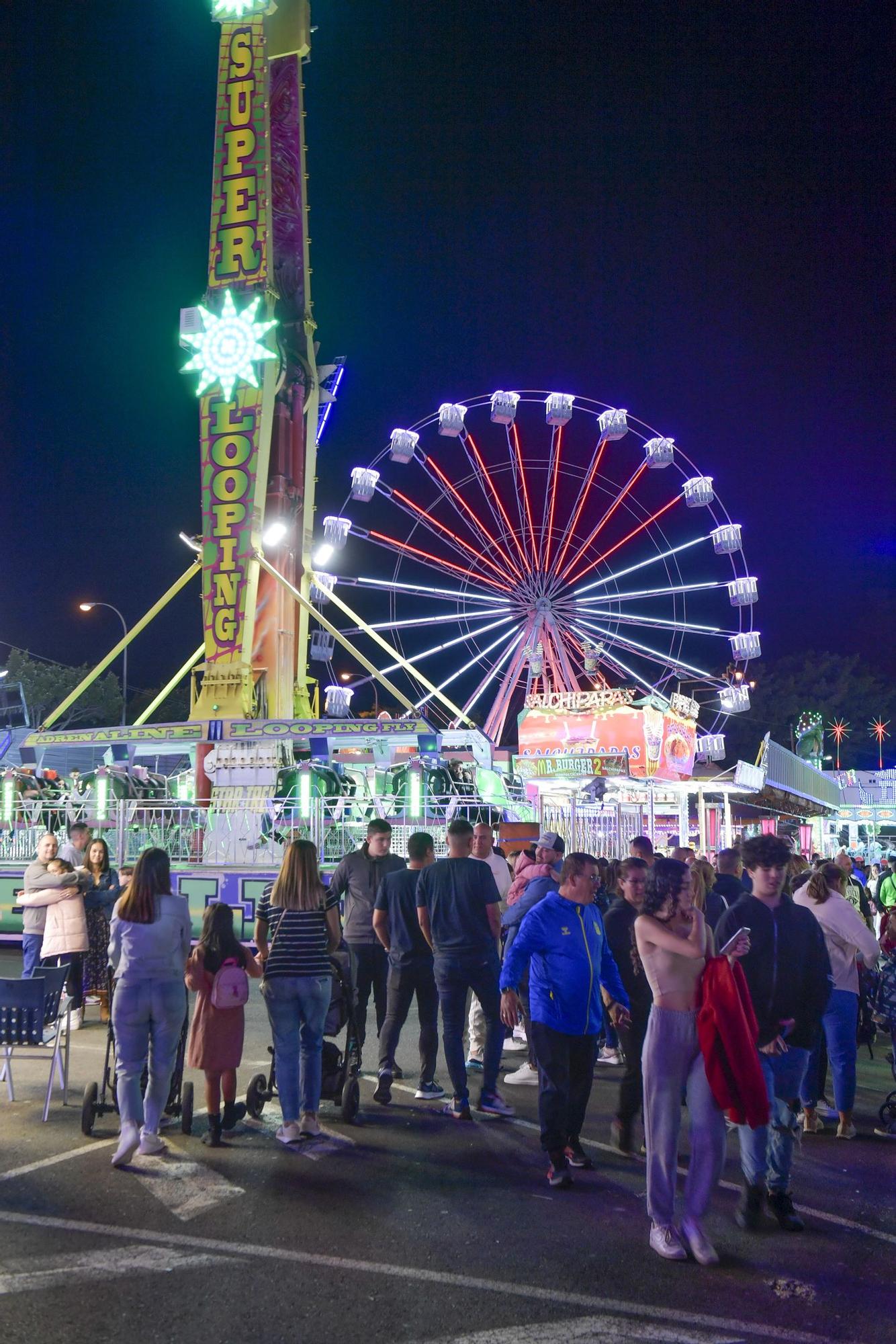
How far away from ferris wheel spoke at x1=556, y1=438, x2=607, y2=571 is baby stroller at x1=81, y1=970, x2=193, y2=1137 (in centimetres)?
2424

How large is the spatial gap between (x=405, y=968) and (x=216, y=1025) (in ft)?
5.70

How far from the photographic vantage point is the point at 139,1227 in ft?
16.2

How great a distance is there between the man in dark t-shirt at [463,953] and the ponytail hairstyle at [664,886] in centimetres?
238

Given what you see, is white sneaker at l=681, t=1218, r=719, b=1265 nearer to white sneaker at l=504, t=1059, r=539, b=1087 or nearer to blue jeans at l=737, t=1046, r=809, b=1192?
blue jeans at l=737, t=1046, r=809, b=1192

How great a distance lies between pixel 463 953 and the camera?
23.3 feet

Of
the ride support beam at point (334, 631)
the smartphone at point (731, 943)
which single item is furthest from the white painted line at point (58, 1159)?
the ride support beam at point (334, 631)

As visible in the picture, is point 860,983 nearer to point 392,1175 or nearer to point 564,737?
point 392,1175

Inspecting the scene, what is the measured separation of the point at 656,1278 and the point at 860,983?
12.9 ft

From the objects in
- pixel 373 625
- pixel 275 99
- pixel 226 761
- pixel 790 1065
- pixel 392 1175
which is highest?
pixel 275 99

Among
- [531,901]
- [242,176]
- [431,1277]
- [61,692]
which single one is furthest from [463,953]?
[61,692]

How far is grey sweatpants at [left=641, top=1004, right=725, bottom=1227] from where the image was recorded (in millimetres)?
4668

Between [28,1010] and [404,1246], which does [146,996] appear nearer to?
[28,1010]

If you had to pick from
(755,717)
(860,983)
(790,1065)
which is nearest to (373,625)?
(860,983)

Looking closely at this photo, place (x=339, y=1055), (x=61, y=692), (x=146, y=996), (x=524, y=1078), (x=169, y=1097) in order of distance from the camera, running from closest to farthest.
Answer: (x=146, y=996) → (x=169, y=1097) → (x=339, y=1055) → (x=524, y=1078) → (x=61, y=692)
